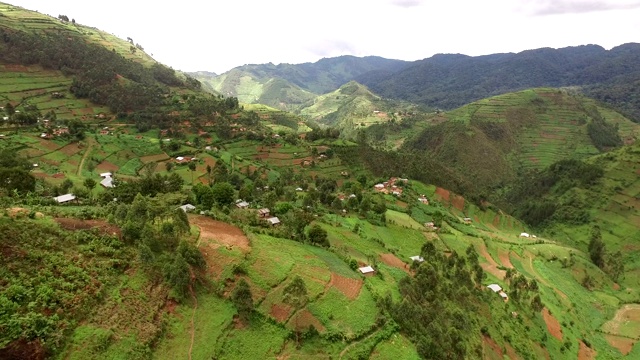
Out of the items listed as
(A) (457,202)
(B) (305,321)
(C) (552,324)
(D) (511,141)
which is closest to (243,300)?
(B) (305,321)

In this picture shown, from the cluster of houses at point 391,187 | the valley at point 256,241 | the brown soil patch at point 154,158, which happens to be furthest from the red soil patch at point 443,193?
the brown soil patch at point 154,158

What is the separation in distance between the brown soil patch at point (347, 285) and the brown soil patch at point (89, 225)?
20436mm

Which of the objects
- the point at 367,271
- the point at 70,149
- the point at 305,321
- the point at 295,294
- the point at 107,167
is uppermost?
the point at 295,294

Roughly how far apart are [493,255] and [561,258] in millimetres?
20156

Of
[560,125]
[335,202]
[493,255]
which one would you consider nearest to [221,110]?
[335,202]

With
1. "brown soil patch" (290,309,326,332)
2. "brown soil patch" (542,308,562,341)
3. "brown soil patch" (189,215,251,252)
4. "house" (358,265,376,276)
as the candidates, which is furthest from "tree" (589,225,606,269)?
"brown soil patch" (189,215,251,252)

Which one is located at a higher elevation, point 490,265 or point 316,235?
point 316,235

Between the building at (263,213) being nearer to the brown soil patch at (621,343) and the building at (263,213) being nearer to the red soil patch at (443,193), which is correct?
the brown soil patch at (621,343)

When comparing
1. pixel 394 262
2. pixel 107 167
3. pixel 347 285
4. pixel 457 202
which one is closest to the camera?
pixel 347 285

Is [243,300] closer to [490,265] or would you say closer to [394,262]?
[394,262]

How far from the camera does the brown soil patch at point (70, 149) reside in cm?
7896

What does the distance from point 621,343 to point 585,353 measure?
1073 cm

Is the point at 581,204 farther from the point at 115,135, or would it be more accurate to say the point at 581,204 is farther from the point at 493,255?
the point at 115,135

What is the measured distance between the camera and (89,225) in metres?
34.2
